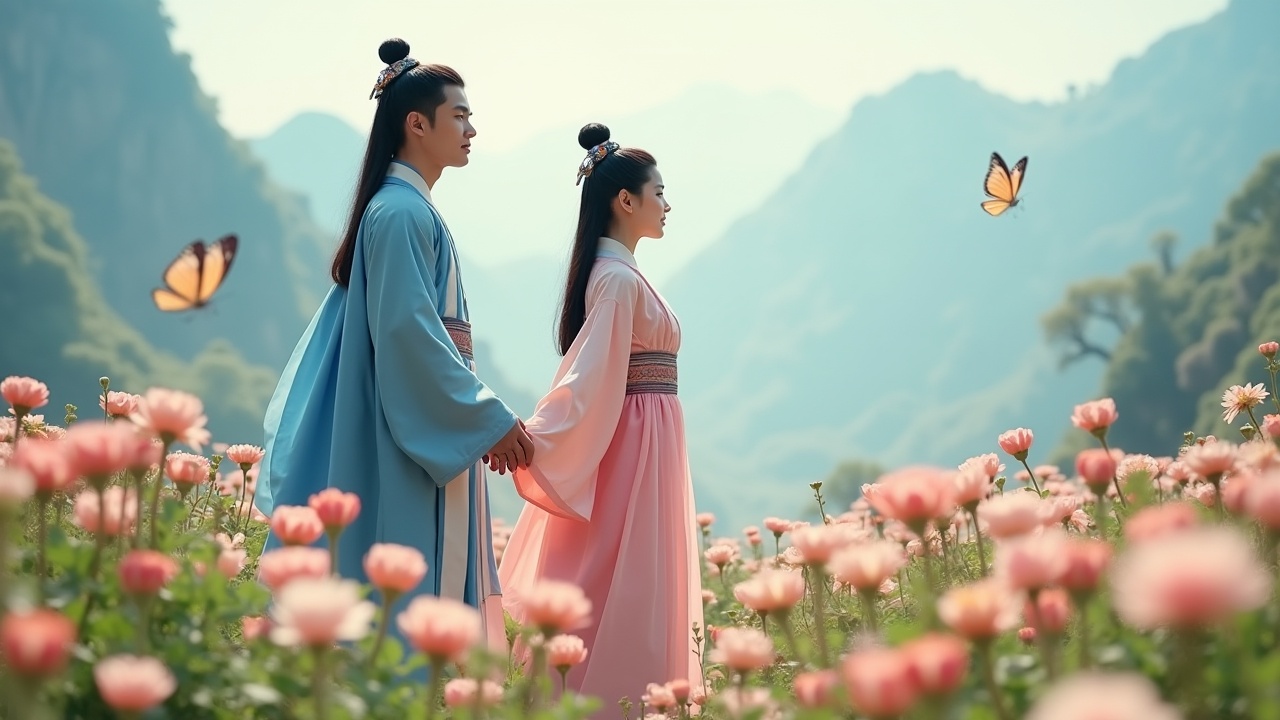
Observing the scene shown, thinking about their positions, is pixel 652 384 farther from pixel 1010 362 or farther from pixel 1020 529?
pixel 1010 362

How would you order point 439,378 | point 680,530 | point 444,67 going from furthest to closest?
1. point 680,530
2. point 444,67
3. point 439,378

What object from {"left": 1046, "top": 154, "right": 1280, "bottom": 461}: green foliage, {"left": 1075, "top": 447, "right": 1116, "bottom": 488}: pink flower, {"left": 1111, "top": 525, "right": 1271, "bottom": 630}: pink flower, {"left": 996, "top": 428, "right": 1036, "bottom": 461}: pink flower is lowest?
{"left": 1111, "top": 525, "right": 1271, "bottom": 630}: pink flower

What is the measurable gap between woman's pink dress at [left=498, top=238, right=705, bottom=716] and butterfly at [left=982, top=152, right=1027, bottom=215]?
1295mm

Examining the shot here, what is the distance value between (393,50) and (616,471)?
66.7 inches

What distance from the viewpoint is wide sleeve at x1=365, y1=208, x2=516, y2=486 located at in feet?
10.8

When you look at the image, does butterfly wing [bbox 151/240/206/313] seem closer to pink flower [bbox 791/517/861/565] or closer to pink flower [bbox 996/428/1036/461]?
pink flower [bbox 791/517/861/565]

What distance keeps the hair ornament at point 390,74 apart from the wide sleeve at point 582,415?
1.06 m

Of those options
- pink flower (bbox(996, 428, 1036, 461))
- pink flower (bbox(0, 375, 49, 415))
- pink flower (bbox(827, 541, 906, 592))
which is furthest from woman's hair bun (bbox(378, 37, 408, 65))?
pink flower (bbox(827, 541, 906, 592))

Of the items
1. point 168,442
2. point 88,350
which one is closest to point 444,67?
point 168,442

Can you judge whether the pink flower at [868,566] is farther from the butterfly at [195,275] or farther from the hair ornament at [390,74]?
the hair ornament at [390,74]

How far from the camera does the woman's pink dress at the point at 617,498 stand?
3936 mm

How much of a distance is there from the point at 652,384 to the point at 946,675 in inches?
131

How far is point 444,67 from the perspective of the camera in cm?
390

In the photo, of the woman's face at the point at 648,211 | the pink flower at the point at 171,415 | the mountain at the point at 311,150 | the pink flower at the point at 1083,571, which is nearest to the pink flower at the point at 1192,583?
the pink flower at the point at 1083,571
